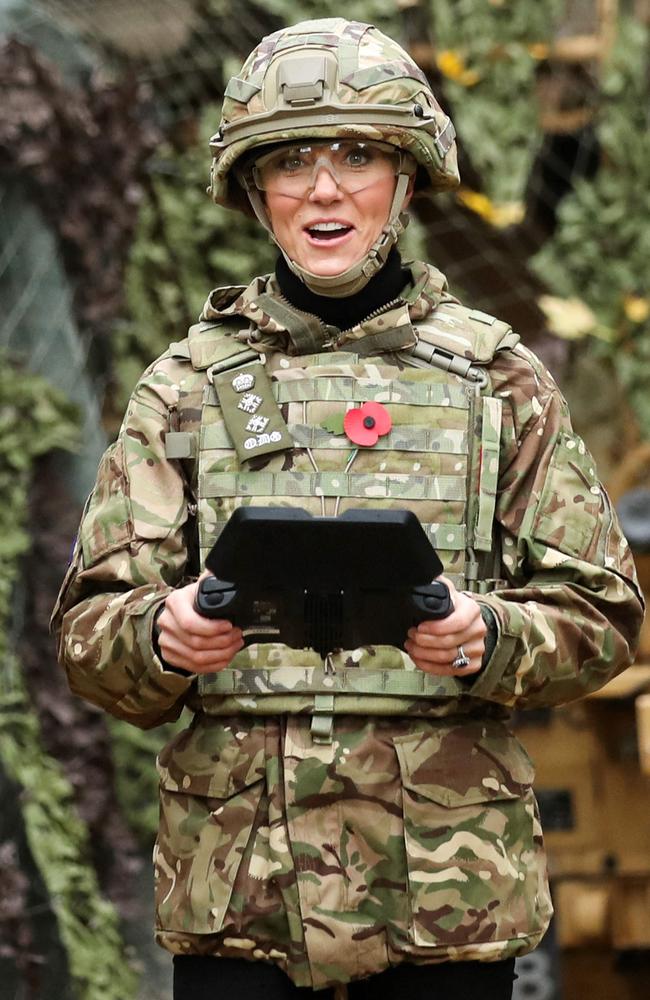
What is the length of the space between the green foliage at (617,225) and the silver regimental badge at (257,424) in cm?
381

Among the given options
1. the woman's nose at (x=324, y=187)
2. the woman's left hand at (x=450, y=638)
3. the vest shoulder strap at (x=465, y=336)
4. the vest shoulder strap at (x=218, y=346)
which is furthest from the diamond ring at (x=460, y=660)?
the woman's nose at (x=324, y=187)

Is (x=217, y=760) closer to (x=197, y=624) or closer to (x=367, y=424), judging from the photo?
(x=197, y=624)

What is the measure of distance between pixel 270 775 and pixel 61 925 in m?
2.15

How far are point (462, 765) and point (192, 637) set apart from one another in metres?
0.45

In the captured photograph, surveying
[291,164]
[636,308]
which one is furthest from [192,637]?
[636,308]

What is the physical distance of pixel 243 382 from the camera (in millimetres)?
3033

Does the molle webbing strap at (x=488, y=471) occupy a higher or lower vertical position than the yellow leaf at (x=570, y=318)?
lower

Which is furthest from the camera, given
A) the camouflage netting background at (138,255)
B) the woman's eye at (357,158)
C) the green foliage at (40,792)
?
the camouflage netting background at (138,255)

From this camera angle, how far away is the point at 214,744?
116 inches

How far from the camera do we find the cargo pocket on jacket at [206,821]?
2906 mm

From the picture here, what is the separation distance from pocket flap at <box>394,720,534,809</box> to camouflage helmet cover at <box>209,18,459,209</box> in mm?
851

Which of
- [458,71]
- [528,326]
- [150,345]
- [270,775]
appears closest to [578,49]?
[458,71]

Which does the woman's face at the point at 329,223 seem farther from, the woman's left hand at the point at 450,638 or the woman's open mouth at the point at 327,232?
the woman's left hand at the point at 450,638

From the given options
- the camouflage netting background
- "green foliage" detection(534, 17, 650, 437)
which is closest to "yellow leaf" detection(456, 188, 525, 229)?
the camouflage netting background
